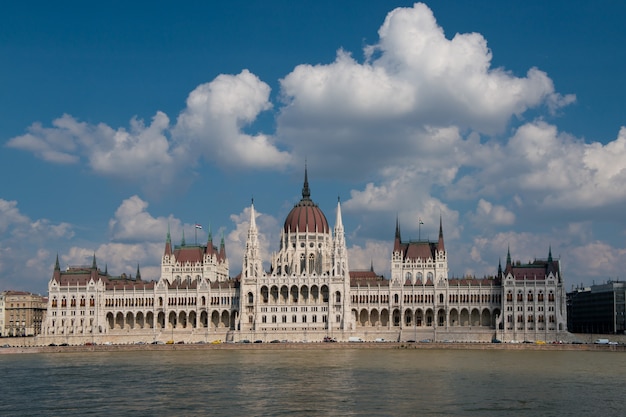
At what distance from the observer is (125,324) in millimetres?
173875

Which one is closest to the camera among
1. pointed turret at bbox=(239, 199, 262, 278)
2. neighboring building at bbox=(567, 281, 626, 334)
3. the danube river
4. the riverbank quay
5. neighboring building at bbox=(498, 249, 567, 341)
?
the danube river

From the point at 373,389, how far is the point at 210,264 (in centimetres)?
11621

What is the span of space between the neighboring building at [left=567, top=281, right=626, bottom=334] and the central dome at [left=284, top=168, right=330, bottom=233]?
5670 cm

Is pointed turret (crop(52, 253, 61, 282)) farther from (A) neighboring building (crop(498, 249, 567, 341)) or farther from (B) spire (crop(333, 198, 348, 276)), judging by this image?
(A) neighboring building (crop(498, 249, 567, 341))

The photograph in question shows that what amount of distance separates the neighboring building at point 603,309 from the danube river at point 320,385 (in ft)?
192

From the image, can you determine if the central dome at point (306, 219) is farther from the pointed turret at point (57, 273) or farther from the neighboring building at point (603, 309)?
the neighboring building at point (603, 309)

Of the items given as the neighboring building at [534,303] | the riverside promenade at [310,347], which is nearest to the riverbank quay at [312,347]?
the riverside promenade at [310,347]

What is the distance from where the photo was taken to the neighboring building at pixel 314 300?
520 feet

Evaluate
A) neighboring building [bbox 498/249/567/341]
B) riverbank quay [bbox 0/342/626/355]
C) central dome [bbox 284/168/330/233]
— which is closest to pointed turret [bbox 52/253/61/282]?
riverbank quay [bbox 0/342/626/355]

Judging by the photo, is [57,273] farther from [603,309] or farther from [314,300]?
[603,309]

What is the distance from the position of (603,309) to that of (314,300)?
6115 centimetres

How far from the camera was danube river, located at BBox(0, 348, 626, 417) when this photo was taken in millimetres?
64875

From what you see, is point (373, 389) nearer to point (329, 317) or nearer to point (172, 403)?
point (172, 403)

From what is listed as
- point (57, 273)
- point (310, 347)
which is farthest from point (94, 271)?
point (310, 347)
